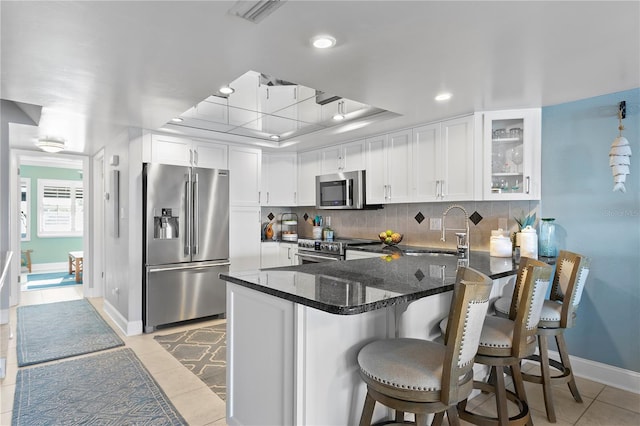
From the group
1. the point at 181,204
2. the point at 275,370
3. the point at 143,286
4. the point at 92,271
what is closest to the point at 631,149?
the point at 275,370

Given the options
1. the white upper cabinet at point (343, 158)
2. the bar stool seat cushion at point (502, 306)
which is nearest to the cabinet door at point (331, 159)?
the white upper cabinet at point (343, 158)

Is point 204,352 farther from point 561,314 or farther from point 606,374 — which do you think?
point 606,374

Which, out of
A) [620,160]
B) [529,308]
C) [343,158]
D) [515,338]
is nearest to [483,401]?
[515,338]

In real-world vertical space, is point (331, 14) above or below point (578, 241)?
above

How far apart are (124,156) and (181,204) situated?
82 cm

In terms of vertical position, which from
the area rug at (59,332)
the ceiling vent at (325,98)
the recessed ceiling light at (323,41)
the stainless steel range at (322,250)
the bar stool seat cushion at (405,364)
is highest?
the ceiling vent at (325,98)

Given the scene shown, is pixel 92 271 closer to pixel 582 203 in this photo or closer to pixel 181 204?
pixel 181 204

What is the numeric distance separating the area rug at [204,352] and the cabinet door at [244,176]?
1.60 m

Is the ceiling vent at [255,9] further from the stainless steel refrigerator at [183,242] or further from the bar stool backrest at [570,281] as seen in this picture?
the stainless steel refrigerator at [183,242]

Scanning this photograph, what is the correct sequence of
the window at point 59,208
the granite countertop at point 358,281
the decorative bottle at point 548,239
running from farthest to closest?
the window at point 59,208
the decorative bottle at point 548,239
the granite countertop at point 358,281

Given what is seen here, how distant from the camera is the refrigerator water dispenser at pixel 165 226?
3909 mm

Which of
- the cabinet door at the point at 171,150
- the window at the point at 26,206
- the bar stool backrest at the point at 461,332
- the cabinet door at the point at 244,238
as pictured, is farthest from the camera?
the window at the point at 26,206

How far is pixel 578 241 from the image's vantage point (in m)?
3.04

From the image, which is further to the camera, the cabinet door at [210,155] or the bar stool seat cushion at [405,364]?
the cabinet door at [210,155]
